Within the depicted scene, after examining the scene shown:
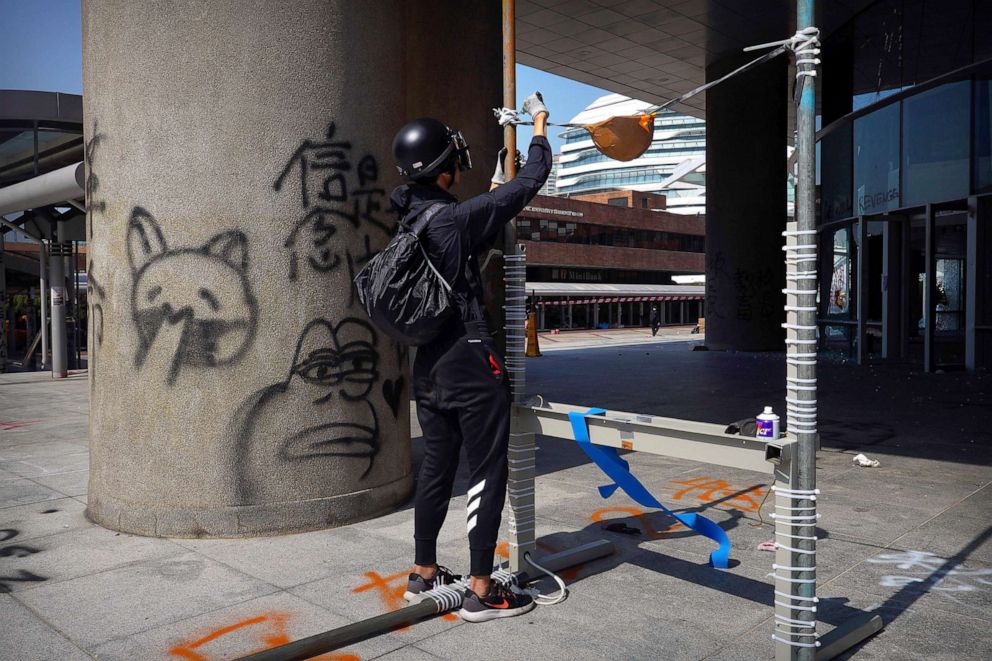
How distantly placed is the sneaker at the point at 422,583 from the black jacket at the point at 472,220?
48.1 inches

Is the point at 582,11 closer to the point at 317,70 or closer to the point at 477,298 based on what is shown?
the point at 317,70

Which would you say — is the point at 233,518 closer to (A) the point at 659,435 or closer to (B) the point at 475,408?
(B) the point at 475,408

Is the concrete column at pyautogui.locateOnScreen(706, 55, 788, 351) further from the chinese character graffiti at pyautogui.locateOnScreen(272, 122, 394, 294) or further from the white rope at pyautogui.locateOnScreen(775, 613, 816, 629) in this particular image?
the white rope at pyautogui.locateOnScreen(775, 613, 816, 629)

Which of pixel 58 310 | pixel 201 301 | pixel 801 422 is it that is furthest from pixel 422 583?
pixel 58 310

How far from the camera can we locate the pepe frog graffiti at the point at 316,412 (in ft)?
15.5

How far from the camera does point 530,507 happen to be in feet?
13.1

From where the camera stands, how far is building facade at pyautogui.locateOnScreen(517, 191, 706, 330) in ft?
179

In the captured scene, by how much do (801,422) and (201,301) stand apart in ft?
11.0

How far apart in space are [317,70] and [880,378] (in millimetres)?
11955

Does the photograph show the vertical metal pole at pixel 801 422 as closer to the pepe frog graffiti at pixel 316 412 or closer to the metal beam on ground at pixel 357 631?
the metal beam on ground at pixel 357 631

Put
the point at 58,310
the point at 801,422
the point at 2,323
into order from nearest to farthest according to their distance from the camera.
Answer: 1. the point at 801,422
2. the point at 58,310
3. the point at 2,323

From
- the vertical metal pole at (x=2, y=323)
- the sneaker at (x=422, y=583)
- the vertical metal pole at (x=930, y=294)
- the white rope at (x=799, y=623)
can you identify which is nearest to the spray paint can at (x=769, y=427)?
the white rope at (x=799, y=623)

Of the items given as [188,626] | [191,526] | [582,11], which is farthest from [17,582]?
[582,11]

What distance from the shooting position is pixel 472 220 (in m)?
3.43
